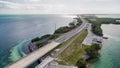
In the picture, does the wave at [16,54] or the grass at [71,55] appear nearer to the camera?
the grass at [71,55]

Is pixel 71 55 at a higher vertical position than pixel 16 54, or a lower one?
higher

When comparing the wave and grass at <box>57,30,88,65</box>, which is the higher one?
grass at <box>57,30,88,65</box>

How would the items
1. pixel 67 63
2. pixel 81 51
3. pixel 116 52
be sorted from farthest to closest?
pixel 116 52 < pixel 81 51 < pixel 67 63

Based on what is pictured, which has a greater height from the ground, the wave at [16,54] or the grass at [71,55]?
the grass at [71,55]

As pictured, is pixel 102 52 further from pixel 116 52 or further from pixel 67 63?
pixel 67 63

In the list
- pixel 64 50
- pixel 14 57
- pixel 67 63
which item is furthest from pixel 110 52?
pixel 14 57

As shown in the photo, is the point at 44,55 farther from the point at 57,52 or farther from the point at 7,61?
the point at 7,61

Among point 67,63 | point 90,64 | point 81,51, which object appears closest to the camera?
point 67,63

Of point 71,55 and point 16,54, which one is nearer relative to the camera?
point 71,55

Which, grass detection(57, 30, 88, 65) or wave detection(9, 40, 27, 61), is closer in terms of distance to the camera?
grass detection(57, 30, 88, 65)

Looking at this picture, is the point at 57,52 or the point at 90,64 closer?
the point at 90,64
